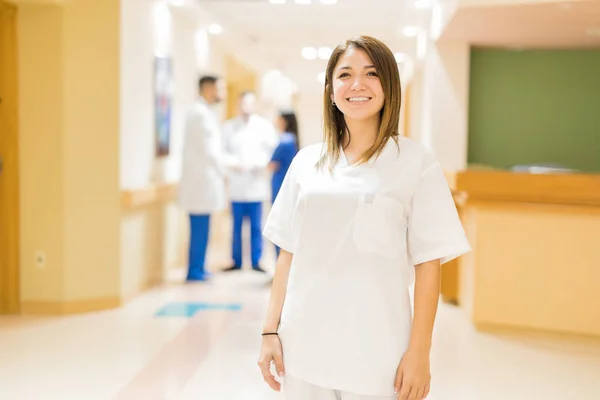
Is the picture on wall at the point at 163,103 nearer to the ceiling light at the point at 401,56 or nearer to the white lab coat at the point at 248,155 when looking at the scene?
the white lab coat at the point at 248,155

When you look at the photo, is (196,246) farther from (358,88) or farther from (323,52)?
(323,52)

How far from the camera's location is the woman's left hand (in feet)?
4.25

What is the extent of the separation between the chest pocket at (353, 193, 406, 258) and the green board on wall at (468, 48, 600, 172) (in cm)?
583

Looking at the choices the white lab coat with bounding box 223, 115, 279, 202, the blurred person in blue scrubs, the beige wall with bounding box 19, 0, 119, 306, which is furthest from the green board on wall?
the beige wall with bounding box 19, 0, 119, 306

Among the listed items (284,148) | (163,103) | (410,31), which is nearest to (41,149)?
(163,103)

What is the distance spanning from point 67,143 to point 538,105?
15.2ft

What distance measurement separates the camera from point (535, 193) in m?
4.30

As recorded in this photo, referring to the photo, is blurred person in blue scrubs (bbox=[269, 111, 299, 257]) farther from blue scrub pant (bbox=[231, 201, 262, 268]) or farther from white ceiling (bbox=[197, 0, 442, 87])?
white ceiling (bbox=[197, 0, 442, 87])

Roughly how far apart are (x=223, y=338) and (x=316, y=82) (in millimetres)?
13697

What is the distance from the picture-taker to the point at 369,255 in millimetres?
1303

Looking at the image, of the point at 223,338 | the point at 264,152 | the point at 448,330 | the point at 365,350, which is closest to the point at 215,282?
the point at 264,152

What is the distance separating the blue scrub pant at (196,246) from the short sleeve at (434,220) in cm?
473

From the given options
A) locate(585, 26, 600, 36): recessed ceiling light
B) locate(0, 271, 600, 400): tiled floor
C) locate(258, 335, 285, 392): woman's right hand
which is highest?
locate(585, 26, 600, 36): recessed ceiling light

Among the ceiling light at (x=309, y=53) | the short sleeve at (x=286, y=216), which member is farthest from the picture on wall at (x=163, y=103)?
the ceiling light at (x=309, y=53)
